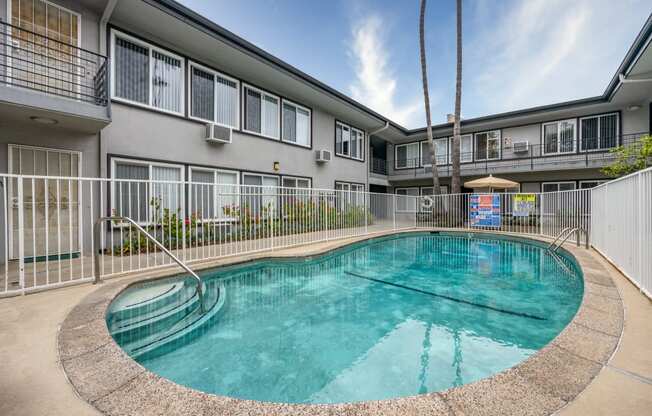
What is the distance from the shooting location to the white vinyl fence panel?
342 centimetres

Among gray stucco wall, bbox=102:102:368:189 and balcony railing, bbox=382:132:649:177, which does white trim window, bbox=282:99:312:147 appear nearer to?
gray stucco wall, bbox=102:102:368:189

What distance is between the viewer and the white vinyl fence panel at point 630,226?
3.42 meters

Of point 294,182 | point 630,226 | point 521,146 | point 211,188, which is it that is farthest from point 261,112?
point 521,146

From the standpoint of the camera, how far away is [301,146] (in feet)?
38.7

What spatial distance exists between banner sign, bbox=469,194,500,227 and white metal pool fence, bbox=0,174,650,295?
1.6 inches

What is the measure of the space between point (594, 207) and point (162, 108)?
11.8 metres

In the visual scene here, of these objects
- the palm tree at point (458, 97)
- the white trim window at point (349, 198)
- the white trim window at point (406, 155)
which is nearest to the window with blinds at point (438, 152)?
the white trim window at point (406, 155)

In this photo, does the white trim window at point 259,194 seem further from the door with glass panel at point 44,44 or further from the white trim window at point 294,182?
the door with glass panel at point 44,44

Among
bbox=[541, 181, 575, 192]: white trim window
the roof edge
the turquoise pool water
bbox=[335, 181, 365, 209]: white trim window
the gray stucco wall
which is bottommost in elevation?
the turquoise pool water

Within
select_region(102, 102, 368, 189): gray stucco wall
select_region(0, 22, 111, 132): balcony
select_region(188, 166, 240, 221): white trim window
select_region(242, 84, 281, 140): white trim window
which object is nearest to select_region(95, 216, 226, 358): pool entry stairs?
select_region(0, 22, 111, 132): balcony

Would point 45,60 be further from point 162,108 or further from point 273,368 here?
point 273,368

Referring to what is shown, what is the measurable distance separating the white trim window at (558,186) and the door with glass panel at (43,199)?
18.9 m

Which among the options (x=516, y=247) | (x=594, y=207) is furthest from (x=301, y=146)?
(x=594, y=207)

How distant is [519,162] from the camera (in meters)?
14.9
